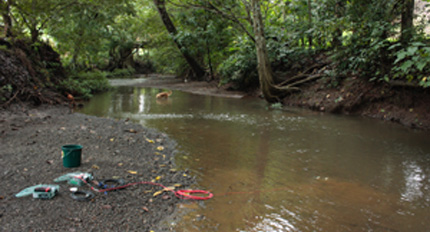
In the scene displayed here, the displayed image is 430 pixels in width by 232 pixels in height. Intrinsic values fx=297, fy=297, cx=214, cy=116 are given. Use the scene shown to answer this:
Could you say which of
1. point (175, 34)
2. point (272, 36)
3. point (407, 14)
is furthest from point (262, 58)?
point (175, 34)

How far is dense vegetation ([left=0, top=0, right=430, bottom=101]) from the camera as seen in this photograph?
7.80 metres

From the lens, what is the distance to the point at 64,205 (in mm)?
2990

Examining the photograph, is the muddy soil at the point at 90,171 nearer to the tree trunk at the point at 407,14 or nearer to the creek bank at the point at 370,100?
the creek bank at the point at 370,100

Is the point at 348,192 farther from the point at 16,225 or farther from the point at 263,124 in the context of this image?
the point at 263,124

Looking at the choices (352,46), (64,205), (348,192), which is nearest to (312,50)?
(352,46)

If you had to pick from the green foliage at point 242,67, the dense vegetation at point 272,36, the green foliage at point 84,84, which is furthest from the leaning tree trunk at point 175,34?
the green foliage at point 84,84

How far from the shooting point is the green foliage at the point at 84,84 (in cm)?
1172

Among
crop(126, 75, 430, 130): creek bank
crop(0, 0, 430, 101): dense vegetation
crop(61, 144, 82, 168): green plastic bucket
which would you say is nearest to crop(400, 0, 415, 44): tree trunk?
crop(0, 0, 430, 101): dense vegetation

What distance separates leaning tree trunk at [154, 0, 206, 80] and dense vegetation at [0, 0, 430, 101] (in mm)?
63

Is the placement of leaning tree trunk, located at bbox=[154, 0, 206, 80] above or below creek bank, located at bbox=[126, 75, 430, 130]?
above

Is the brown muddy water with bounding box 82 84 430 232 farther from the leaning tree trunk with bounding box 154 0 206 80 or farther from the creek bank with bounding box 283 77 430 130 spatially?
the leaning tree trunk with bounding box 154 0 206 80

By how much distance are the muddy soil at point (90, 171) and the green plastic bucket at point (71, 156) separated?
3.0 inches

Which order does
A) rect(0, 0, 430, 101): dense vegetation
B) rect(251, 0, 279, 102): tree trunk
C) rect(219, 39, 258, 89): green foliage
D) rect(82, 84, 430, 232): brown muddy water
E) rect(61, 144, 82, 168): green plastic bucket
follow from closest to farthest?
rect(82, 84, 430, 232): brown muddy water, rect(61, 144, 82, 168): green plastic bucket, rect(0, 0, 430, 101): dense vegetation, rect(251, 0, 279, 102): tree trunk, rect(219, 39, 258, 89): green foliage

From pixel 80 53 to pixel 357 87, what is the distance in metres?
13.0
